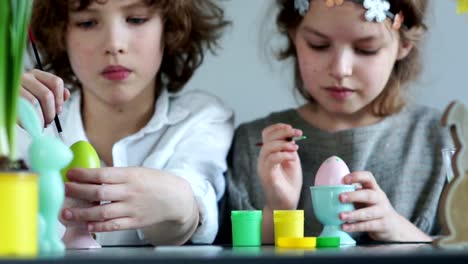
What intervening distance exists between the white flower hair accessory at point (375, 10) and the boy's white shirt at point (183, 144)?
1.02ft

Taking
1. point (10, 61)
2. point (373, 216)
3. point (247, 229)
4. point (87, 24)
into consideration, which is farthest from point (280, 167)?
point (10, 61)

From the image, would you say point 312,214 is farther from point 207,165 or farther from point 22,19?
point 22,19

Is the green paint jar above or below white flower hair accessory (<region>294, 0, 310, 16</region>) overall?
below

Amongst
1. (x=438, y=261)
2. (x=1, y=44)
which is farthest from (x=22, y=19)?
(x=438, y=261)

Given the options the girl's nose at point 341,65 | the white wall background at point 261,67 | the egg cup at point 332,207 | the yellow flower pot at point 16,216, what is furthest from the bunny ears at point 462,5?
the white wall background at point 261,67

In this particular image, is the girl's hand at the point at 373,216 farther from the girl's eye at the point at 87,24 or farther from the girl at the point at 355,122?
the girl's eye at the point at 87,24

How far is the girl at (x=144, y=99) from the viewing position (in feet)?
4.20

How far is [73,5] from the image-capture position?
136 cm

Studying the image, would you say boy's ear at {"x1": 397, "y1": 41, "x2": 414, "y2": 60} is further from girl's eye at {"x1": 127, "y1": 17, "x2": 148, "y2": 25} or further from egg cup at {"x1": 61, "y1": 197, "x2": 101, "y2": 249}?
egg cup at {"x1": 61, "y1": 197, "x2": 101, "y2": 249}

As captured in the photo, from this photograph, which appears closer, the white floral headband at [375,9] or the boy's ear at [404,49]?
the white floral headband at [375,9]

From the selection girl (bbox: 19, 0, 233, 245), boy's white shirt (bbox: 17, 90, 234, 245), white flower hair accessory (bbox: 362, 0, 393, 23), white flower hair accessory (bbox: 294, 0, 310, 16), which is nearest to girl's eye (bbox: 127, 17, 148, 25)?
girl (bbox: 19, 0, 233, 245)

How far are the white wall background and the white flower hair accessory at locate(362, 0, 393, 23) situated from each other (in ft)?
1.09

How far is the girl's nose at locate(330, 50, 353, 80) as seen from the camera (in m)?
1.33

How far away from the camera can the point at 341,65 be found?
1325mm
